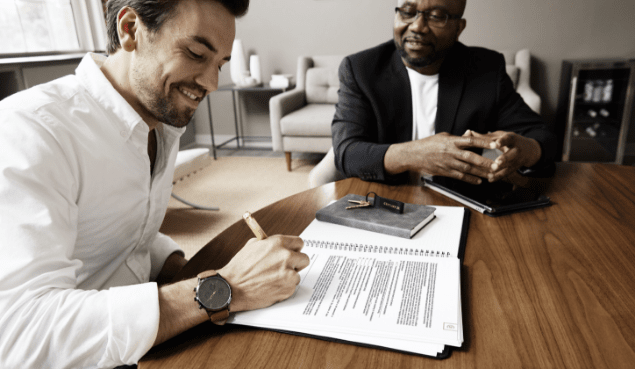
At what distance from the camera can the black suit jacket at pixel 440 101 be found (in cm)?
135

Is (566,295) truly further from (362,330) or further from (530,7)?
(530,7)

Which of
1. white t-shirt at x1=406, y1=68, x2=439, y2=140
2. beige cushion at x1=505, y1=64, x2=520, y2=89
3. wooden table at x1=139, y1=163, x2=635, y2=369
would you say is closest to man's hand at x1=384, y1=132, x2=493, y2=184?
wooden table at x1=139, y1=163, x2=635, y2=369

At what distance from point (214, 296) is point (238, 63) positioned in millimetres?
3698

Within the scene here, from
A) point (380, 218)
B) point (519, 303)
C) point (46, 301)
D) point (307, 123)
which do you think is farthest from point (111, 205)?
point (307, 123)

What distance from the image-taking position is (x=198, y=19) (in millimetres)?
737

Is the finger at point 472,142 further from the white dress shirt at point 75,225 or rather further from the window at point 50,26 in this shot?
the window at point 50,26

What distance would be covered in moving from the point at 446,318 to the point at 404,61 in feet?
3.71

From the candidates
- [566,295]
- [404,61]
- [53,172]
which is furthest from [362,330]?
[404,61]

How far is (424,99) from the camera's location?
1.52 metres

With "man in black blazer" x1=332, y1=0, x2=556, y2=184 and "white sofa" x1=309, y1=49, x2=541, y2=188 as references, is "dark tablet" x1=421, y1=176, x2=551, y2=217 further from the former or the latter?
"white sofa" x1=309, y1=49, x2=541, y2=188

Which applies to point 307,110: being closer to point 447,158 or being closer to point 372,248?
point 447,158

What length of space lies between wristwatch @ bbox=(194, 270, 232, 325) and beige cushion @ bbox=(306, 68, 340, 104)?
3.39m

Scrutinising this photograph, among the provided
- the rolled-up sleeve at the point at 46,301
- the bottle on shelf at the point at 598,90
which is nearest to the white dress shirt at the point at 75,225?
the rolled-up sleeve at the point at 46,301

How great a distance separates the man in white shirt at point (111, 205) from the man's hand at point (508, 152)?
644 millimetres
